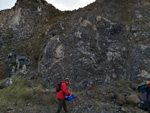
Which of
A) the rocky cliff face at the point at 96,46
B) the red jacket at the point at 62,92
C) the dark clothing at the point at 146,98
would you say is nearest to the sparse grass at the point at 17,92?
the rocky cliff face at the point at 96,46

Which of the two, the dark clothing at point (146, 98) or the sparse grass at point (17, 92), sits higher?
the dark clothing at point (146, 98)

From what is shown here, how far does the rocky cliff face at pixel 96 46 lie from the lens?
40.1 ft

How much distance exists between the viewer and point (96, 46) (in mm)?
13805

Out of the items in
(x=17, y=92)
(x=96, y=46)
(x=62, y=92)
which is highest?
(x=96, y=46)

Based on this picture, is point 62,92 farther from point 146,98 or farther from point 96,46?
point 96,46

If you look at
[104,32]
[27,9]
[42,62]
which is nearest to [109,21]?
[104,32]

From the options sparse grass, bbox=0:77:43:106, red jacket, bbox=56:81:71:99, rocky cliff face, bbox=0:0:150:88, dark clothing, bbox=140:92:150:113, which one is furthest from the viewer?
rocky cliff face, bbox=0:0:150:88

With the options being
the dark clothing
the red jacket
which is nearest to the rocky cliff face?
the red jacket

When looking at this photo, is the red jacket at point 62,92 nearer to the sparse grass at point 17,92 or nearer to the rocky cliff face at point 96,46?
the sparse grass at point 17,92

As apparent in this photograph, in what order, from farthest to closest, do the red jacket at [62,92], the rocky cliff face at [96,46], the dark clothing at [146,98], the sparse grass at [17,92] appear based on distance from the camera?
the rocky cliff face at [96,46]
the sparse grass at [17,92]
the red jacket at [62,92]
the dark clothing at [146,98]

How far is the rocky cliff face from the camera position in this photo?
12.2 metres

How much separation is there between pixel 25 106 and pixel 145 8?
15627 mm

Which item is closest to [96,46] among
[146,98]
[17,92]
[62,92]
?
[62,92]

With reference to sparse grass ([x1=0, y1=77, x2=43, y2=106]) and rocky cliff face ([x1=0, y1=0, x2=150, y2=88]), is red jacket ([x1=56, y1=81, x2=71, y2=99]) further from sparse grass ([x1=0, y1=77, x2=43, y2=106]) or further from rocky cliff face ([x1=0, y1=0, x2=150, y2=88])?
rocky cliff face ([x1=0, y1=0, x2=150, y2=88])
